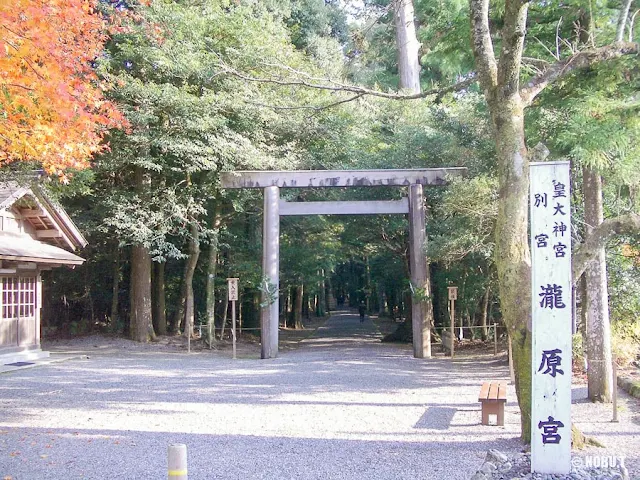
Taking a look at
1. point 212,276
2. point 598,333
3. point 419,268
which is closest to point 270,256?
point 419,268

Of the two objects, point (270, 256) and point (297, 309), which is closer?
point (270, 256)

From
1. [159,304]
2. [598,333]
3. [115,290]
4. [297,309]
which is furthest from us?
[297,309]

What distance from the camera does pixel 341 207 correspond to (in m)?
15.8

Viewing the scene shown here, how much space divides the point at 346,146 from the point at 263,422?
12.1 meters

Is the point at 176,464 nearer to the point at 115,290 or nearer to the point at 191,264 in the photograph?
the point at 191,264

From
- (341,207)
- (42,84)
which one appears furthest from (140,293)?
(42,84)

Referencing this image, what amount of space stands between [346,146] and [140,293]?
8265mm

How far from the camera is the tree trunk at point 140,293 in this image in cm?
1922

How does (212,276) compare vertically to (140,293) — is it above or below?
above

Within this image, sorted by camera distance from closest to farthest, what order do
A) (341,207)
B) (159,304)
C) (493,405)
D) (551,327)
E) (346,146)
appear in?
1. (551,327)
2. (493,405)
3. (341,207)
4. (346,146)
5. (159,304)

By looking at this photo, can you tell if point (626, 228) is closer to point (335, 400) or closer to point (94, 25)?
point (335, 400)

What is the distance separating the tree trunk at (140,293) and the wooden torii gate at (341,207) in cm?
505

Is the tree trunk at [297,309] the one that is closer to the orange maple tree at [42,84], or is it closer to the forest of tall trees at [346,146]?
the forest of tall trees at [346,146]

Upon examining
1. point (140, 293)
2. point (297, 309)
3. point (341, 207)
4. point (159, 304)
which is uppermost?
point (341, 207)
